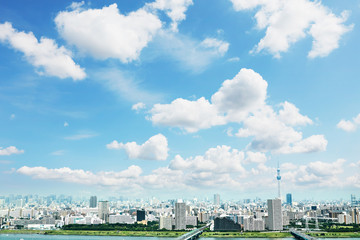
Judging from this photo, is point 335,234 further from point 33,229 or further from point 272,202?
point 33,229

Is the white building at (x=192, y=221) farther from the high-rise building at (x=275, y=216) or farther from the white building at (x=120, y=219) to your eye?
the high-rise building at (x=275, y=216)

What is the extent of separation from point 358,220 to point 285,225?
1660 centimetres

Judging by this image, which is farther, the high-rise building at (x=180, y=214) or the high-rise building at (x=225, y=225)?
the high-rise building at (x=180, y=214)

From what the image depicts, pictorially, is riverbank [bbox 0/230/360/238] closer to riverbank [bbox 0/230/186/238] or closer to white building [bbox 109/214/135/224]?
riverbank [bbox 0/230/186/238]

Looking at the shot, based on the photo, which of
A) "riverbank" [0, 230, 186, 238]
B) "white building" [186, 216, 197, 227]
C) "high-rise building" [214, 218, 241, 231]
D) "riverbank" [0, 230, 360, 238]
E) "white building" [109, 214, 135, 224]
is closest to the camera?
"riverbank" [0, 230, 360, 238]

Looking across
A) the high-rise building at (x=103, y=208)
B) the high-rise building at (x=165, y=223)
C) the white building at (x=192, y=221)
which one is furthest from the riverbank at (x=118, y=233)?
the high-rise building at (x=103, y=208)

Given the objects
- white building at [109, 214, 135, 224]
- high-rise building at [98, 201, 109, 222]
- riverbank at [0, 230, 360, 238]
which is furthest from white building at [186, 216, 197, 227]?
high-rise building at [98, 201, 109, 222]

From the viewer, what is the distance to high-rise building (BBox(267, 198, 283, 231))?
2672 inches

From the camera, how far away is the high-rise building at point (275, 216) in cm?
6788

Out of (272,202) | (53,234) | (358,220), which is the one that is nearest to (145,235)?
(53,234)

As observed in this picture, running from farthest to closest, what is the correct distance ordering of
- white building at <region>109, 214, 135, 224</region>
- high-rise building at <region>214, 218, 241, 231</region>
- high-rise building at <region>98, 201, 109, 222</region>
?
high-rise building at <region>98, 201, 109, 222</region>
white building at <region>109, 214, 135, 224</region>
high-rise building at <region>214, 218, 241, 231</region>

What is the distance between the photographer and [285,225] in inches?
3255

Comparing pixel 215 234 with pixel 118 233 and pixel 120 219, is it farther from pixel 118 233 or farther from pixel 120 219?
pixel 120 219

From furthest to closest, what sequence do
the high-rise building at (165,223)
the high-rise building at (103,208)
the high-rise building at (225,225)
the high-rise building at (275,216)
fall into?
the high-rise building at (103,208) → the high-rise building at (165,223) → the high-rise building at (225,225) → the high-rise building at (275,216)
